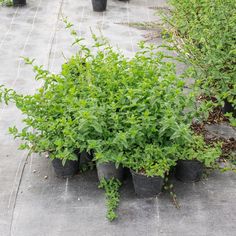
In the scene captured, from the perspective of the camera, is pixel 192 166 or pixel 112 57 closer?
pixel 192 166

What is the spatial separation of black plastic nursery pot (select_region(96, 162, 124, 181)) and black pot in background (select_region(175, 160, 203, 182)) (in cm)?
46

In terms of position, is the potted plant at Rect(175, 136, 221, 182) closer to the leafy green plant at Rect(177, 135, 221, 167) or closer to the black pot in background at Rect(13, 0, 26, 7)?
the leafy green plant at Rect(177, 135, 221, 167)

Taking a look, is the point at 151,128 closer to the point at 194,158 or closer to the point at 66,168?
the point at 194,158

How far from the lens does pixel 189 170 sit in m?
3.31

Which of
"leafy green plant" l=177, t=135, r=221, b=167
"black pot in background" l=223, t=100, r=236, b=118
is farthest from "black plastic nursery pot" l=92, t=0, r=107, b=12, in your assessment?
"leafy green plant" l=177, t=135, r=221, b=167

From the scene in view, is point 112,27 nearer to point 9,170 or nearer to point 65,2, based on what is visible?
point 65,2

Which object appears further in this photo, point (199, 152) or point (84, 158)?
point (84, 158)

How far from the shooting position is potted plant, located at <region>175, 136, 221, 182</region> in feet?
10.3

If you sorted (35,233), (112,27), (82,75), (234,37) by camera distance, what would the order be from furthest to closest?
(112,27), (234,37), (82,75), (35,233)

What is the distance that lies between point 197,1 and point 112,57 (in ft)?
5.64

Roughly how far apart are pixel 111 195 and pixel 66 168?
0.48 meters

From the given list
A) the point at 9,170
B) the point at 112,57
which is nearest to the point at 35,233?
the point at 9,170

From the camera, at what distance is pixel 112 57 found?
3670 mm

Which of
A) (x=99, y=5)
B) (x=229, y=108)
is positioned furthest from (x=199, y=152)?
(x=99, y=5)
